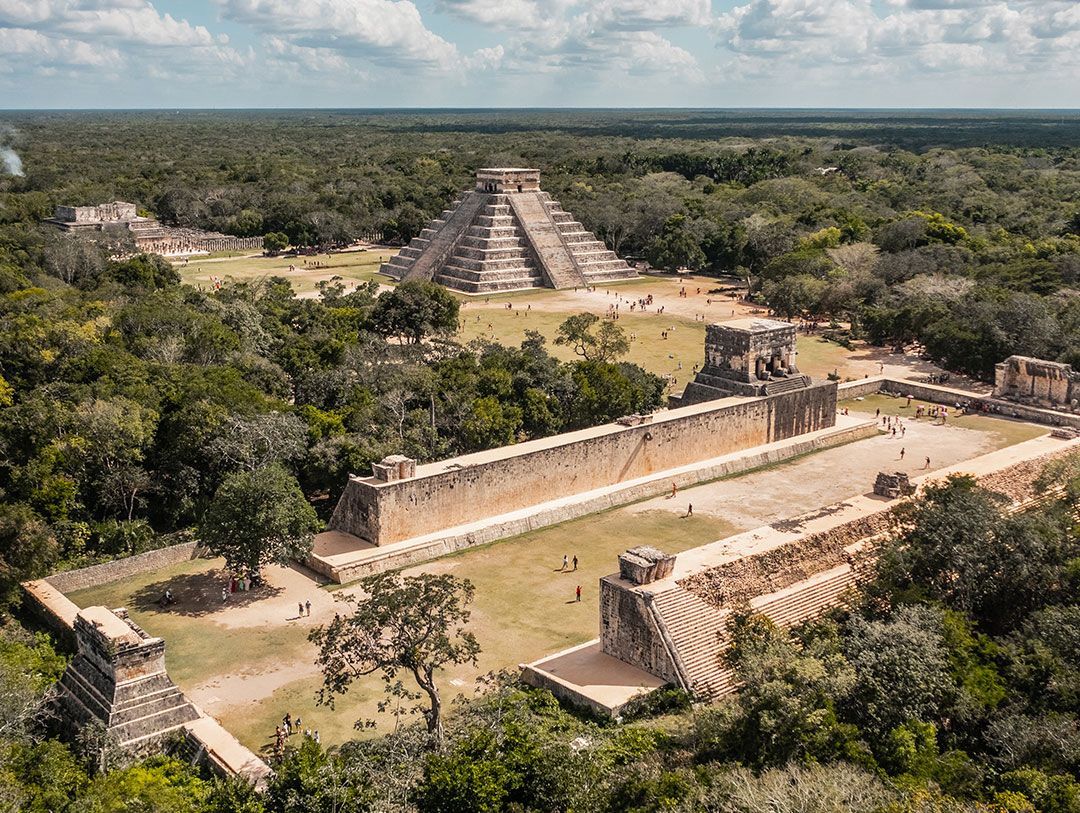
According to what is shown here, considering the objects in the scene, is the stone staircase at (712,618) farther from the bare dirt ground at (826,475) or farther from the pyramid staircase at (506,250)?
the pyramid staircase at (506,250)

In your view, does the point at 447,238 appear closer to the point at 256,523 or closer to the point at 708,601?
the point at 256,523

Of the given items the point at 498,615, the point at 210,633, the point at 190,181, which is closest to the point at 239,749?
the point at 210,633

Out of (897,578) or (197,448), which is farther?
(197,448)

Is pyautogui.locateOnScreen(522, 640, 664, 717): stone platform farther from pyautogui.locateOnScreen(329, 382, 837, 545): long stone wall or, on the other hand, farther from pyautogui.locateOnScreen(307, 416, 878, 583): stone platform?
pyautogui.locateOnScreen(329, 382, 837, 545): long stone wall

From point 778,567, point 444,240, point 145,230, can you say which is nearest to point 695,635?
point 778,567

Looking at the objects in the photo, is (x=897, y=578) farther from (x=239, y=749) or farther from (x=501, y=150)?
(x=501, y=150)
